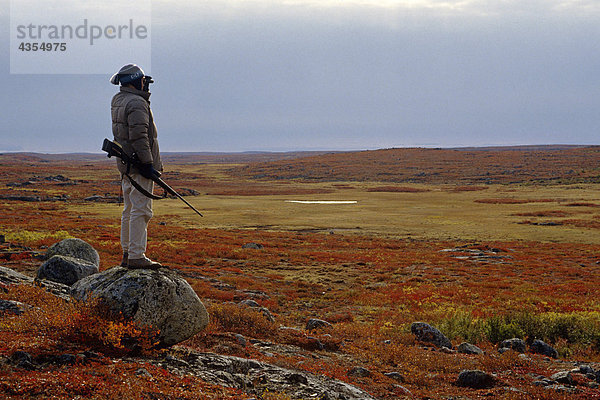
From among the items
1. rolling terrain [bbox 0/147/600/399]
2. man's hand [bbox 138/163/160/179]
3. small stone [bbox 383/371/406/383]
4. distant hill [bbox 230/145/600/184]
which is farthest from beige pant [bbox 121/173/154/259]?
distant hill [bbox 230/145/600/184]

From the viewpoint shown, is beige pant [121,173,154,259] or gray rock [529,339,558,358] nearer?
beige pant [121,173,154,259]

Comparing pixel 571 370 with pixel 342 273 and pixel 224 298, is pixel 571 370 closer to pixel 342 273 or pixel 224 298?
pixel 224 298

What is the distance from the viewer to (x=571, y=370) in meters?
10.8

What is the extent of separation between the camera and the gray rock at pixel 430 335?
1347 centimetres

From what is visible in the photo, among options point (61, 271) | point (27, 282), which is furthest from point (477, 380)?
point (61, 271)

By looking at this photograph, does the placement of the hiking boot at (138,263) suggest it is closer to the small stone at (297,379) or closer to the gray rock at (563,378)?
the small stone at (297,379)

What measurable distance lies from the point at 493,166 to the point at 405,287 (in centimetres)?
15154

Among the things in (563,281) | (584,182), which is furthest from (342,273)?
(584,182)

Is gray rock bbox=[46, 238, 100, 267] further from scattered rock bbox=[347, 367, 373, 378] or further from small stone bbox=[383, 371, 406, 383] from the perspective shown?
small stone bbox=[383, 371, 406, 383]

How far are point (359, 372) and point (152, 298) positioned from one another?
15.5ft

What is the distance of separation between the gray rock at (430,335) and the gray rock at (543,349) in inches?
87.4

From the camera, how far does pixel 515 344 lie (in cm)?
1298

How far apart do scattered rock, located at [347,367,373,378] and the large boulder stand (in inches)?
136

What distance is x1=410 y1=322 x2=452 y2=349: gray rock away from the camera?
44.2 feet
